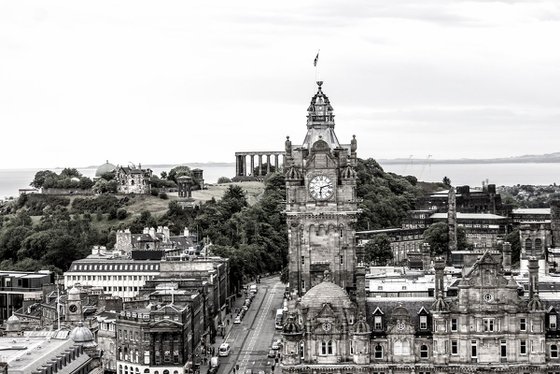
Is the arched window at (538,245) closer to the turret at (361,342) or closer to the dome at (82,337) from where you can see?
the dome at (82,337)

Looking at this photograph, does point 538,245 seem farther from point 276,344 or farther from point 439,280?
point 439,280

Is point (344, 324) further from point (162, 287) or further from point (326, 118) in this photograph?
point (162, 287)

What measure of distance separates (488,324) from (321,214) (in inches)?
752

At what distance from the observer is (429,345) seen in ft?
382

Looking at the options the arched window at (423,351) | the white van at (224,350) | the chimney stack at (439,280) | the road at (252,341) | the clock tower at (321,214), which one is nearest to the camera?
the arched window at (423,351)

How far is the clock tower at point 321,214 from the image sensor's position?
126 metres

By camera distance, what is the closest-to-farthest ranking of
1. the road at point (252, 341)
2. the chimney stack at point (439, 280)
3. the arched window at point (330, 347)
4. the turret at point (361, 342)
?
the turret at point (361, 342) < the arched window at point (330, 347) < the chimney stack at point (439, 280) < the road at point (252, 341)

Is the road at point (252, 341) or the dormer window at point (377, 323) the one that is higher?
the dormer window at point (377, 323)

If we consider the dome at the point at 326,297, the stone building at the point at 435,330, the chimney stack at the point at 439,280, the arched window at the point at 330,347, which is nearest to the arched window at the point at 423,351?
the stone building at the point at 435,330

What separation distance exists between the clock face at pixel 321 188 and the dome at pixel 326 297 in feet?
37.0

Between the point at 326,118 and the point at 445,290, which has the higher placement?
the point at 326,118

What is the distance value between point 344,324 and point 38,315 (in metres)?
73.5

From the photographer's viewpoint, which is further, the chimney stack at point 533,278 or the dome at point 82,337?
the dome at point 82,337

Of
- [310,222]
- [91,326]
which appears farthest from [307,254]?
[91,326]
